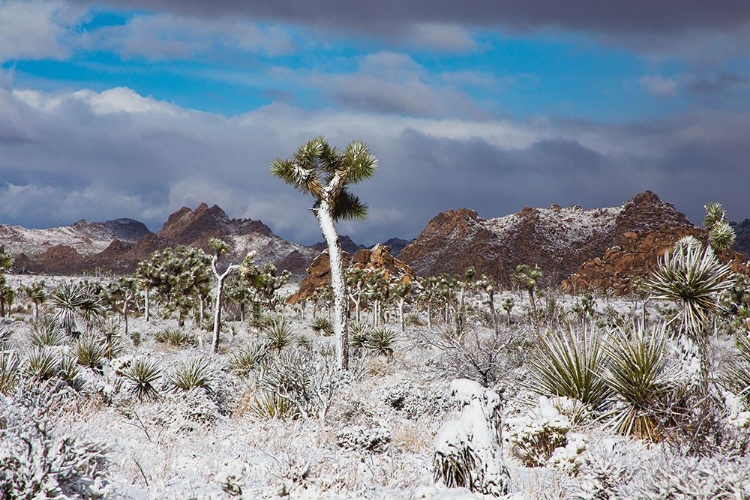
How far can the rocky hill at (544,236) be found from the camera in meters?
120

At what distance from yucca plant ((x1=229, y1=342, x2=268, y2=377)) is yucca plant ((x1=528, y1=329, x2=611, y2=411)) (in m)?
8.31

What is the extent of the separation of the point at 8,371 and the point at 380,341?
40.5ft

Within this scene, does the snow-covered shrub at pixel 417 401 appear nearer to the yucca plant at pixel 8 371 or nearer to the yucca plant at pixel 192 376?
the yucca plant at pixel 192 376

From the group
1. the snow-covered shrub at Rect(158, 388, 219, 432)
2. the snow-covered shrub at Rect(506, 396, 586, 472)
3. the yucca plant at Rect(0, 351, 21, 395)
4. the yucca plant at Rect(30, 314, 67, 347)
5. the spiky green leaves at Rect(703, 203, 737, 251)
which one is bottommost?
the snow-covered shrub at Rect(158, 388, 219, 432)

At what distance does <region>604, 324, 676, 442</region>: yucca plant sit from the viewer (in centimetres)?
769

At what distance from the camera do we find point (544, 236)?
131 meters

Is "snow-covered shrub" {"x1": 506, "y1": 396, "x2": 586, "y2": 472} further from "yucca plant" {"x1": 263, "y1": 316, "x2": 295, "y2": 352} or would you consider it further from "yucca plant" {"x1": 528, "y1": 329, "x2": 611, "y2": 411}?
"yucca plant" {"x1": 263, "y1": 316, "x2": 295, "y2": 352}

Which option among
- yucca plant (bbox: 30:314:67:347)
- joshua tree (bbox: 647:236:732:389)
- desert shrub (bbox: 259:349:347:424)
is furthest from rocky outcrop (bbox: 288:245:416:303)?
joshua tree (bbox: 647:236:732:389)

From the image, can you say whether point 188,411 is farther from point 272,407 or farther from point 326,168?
point 326,168

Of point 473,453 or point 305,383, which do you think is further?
point 305,383

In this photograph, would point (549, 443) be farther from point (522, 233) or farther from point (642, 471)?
point (522, 233)

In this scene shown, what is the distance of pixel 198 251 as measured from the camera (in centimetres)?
4297

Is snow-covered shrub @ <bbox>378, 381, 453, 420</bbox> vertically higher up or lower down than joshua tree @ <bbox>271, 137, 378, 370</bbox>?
lower down

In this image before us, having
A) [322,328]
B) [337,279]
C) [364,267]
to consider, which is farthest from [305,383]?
[364,267]
